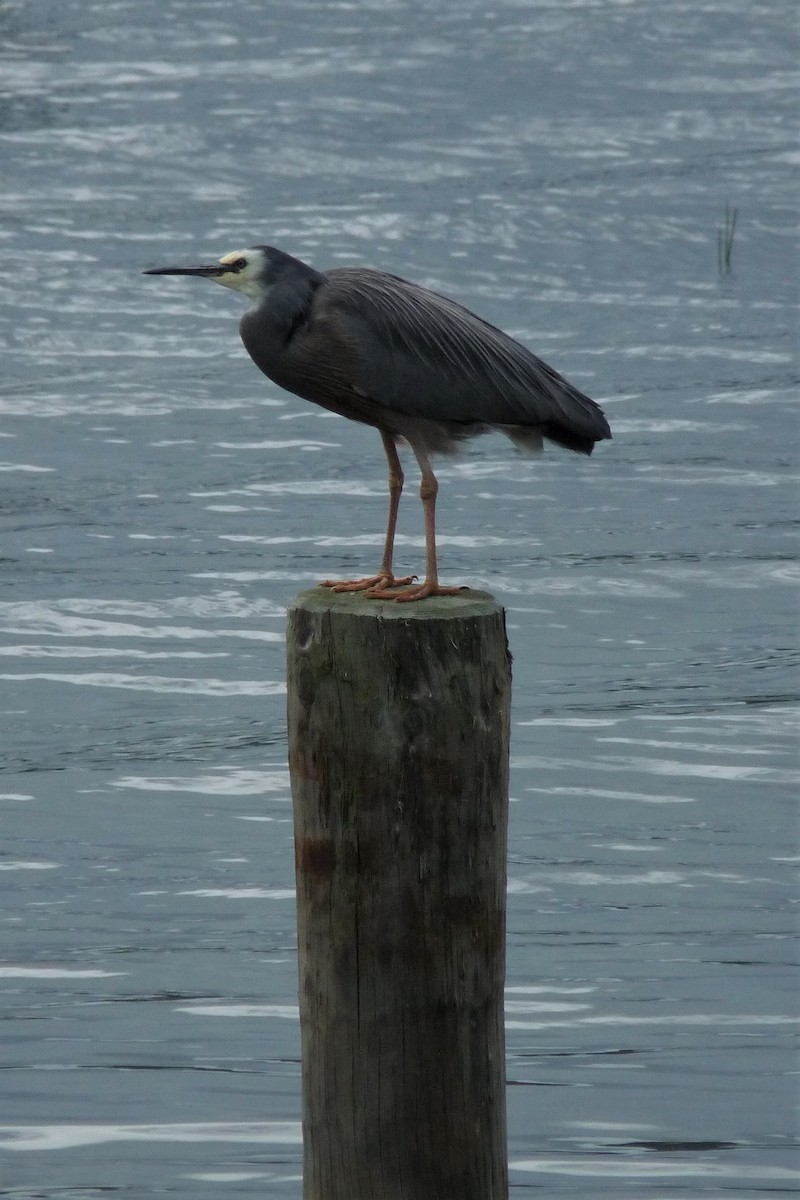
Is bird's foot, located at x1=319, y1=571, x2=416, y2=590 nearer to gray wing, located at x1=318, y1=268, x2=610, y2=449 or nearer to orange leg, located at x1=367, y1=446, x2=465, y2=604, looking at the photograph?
orange leg, located at x1=367, y1=446, x2=465, y2=604

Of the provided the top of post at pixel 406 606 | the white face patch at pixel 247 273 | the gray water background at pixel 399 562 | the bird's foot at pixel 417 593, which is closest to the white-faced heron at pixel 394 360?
the white face patch at pixel 247 273

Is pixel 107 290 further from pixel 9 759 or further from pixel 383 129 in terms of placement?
pixel 9 759

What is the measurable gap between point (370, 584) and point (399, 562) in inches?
260

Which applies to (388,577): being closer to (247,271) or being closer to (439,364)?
(439,364)

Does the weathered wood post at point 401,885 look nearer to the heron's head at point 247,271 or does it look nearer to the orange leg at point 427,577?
the orange leg at point 427,577

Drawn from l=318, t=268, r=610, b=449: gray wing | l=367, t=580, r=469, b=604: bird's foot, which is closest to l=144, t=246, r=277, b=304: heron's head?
l=318, t=268, r=610, b=449: gray wing

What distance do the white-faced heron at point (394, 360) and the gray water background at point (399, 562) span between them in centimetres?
66

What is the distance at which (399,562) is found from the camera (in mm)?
11672

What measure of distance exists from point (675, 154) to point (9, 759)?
16.5m

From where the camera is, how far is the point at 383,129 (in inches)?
964

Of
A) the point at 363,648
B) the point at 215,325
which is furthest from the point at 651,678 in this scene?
the point at 215,325

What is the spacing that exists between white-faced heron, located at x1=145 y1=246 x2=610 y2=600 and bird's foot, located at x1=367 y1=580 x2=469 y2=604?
0.39m

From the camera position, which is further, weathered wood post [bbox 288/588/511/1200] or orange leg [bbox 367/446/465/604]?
orange leg [bbox 367/446/465/604]

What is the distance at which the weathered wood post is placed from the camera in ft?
14.4
